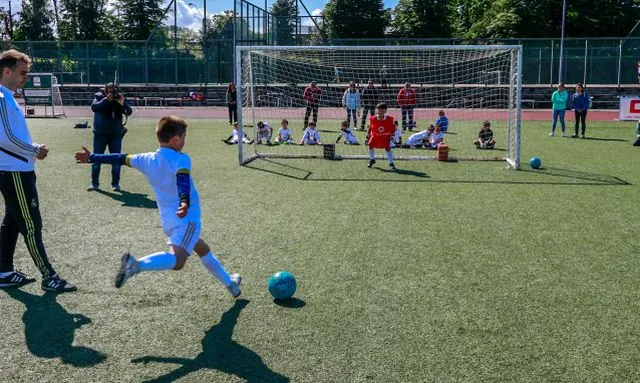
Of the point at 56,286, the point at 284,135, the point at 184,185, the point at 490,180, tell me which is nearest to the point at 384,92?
the point at 284,135

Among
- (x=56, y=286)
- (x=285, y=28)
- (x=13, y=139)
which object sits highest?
(x=285, y=28)

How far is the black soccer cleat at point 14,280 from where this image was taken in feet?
19.4

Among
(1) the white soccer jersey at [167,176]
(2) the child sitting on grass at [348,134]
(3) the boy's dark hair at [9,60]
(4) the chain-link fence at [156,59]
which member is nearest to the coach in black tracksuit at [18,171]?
(3) the boy's dark hair at [9,60]

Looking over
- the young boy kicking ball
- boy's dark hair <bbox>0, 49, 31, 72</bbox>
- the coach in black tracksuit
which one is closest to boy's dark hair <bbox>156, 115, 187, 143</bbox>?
the young boy kicking ball

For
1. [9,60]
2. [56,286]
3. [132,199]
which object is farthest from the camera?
[132,199]

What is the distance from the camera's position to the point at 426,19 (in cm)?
→ 5866

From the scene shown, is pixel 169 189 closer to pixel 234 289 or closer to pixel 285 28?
pixel 234 289

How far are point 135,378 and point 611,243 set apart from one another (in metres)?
5.89

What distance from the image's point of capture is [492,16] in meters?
50.7

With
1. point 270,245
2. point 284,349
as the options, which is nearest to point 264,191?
point 270,245

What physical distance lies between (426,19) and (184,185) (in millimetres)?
57495

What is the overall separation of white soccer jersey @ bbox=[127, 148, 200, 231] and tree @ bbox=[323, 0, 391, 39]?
57934 mm

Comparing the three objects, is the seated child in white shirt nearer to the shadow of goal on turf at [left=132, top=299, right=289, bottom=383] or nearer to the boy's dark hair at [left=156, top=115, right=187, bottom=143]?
the boy's dark hair at [left=156, top=115, right=187, bottom=143]

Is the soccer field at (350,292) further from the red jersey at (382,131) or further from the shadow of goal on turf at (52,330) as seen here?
the red jersey at (382,131)
